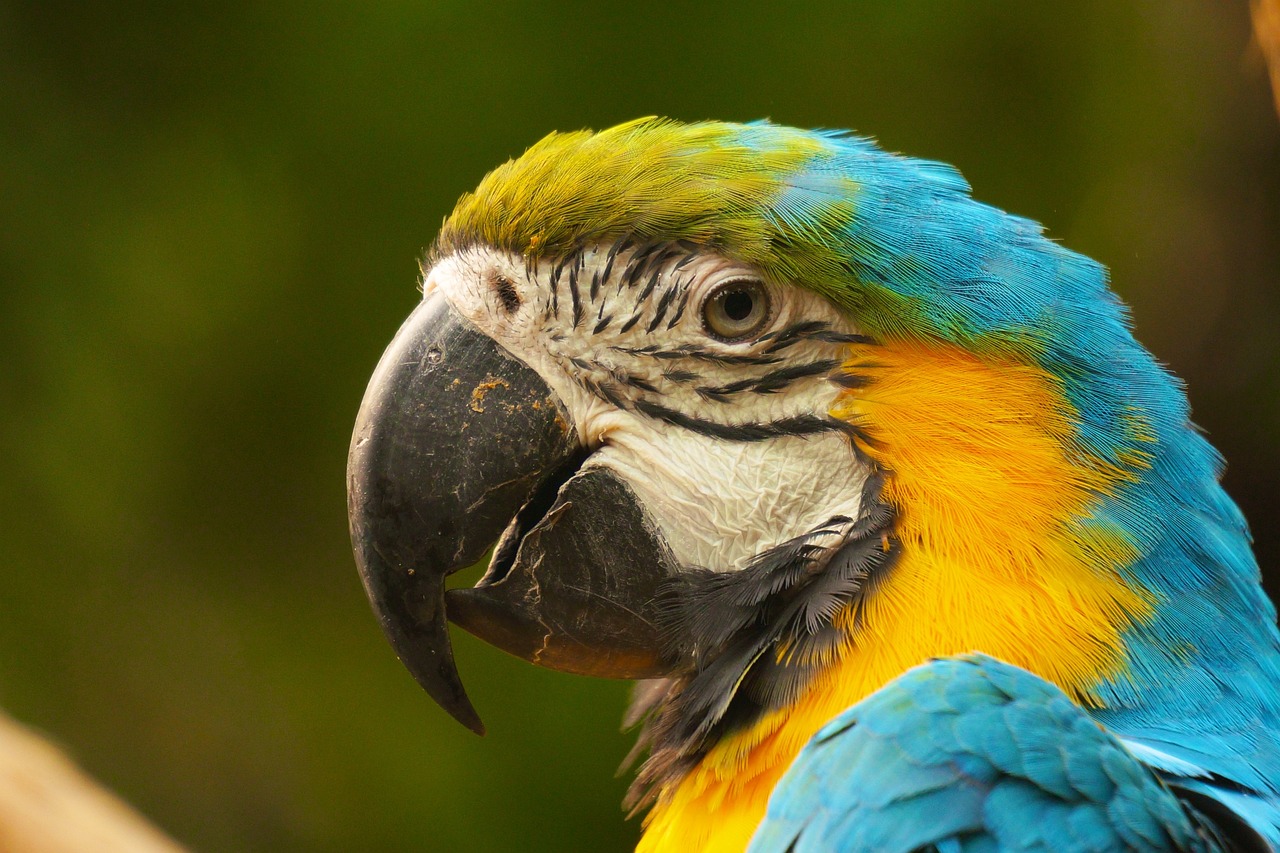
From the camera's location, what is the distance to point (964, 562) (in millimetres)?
1447

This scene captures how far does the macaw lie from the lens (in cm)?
144

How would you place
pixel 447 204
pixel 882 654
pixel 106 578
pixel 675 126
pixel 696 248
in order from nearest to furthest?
pixel 882 654 → pixel 696 248 → pixel 675 126 → pixel 447 204 → pixel 106 578

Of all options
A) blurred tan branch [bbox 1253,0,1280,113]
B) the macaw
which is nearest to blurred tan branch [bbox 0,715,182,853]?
the macaw

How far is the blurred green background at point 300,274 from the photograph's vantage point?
4059mm

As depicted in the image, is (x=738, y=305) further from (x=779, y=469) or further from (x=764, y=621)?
(x=764, y=621)

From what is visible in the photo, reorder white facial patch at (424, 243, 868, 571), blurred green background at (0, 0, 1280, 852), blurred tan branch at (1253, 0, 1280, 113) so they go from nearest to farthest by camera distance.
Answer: white facial patch at (424, 243, 868, 571), blurred tan branch at (1253, 0, 1280, 113), blurred green background at (0, 0, 1280, 852)

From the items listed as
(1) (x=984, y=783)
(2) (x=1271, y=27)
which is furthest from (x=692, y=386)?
(2) (x=1271, y=27)

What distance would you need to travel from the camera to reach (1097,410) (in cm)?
153

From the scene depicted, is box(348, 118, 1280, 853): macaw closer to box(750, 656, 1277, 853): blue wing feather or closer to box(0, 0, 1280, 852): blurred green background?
box(750, 656, 1277, 853): blue wing feather

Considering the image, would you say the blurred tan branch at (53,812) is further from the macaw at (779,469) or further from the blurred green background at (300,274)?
the blurred green background at (300,274)

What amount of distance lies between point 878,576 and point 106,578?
12.8 feet

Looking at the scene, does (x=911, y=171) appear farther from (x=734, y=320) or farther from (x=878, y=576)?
(x=878, y=576)

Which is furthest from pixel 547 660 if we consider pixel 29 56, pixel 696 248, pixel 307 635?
pixel 29 56

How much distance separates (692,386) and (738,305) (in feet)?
0.45
